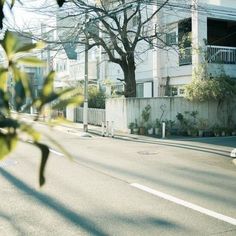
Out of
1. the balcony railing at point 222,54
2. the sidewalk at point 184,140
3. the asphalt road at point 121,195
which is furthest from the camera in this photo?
the balcony railing at point 222,54

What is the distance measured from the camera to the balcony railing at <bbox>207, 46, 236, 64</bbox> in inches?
979

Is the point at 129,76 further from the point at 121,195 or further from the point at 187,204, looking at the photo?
the point at 187,204

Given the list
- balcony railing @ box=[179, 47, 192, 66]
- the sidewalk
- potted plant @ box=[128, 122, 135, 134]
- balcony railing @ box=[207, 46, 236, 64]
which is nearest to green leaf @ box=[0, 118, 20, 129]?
the sidewalk

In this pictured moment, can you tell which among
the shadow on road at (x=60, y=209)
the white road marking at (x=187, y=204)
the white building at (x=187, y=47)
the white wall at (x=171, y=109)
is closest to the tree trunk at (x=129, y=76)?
the white building at (x=187, y=47)

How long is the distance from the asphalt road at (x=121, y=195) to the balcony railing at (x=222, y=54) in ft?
36.3

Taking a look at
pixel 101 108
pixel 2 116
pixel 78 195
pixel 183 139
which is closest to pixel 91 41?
pixel 101 108

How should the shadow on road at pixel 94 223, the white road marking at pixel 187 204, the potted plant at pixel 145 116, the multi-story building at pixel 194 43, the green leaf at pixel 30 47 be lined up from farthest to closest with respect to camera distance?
1. the multi-story building at pixel 194 43
2. the potted plant at pixel 145 116
3. the white road marking at pixel 187 204
4. the shadow on road at pixel 94 223
5. the green leaf at pixel 30 47

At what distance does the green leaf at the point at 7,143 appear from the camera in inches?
35.3

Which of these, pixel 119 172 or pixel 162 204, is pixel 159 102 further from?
pixel 162 204

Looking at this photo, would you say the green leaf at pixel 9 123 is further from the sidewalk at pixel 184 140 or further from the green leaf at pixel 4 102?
the sidewalk at pixel 184 140

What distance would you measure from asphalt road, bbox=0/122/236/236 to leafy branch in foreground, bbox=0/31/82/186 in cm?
462

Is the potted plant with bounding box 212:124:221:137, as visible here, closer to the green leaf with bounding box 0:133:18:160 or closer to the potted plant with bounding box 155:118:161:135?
the potted plant with bounding box 155:118:161:135

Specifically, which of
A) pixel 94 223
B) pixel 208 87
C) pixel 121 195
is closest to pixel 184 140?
pixel 208 87

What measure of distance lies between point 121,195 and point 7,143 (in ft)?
25.4
